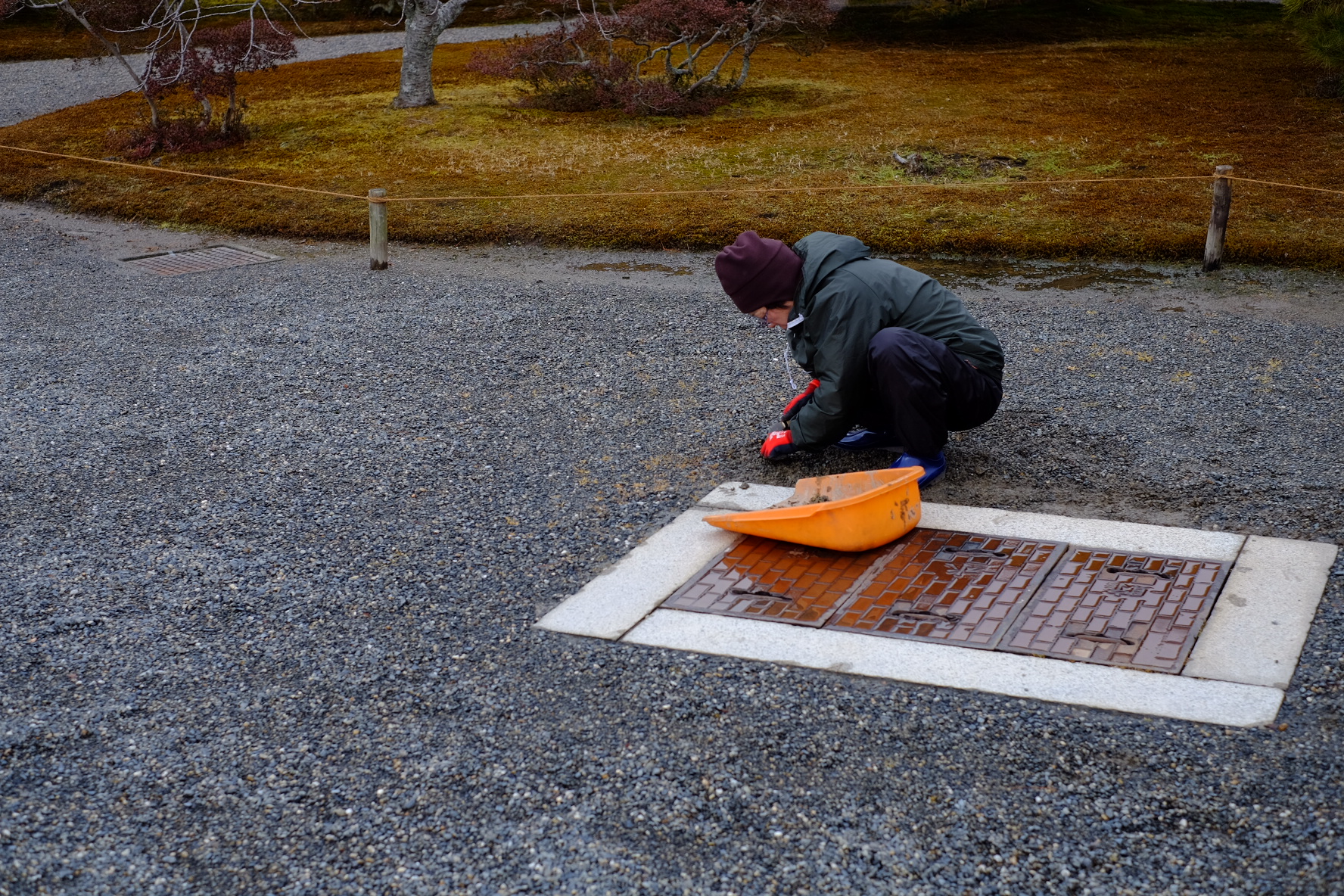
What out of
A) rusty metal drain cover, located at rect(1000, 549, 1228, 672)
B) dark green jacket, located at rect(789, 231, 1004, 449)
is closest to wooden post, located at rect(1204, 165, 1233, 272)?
dark green jacket, located at rect(789, 231, 1004, 449)

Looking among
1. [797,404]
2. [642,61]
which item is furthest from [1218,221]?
[642,61]

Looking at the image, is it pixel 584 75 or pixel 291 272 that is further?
pixel 584 75

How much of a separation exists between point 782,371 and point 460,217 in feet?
16.0

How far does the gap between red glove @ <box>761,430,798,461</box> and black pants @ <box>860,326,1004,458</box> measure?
44cm

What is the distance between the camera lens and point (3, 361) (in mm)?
7027

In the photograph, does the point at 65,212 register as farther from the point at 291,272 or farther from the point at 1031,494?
the point at 1031,494

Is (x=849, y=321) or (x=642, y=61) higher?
(x=642, y=61)

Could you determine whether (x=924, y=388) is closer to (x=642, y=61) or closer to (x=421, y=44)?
(x=642, y=61)

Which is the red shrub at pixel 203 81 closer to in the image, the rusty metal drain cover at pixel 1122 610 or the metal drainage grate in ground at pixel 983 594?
the metal drainage grate in ground at pixel 983 594

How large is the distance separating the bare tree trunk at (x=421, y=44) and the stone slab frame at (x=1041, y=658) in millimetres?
11378

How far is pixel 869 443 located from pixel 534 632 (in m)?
2.03

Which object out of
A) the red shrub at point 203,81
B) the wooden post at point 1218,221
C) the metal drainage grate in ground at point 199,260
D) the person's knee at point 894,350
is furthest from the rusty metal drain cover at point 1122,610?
the red shrub at point 203,81

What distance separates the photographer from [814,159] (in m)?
11.9

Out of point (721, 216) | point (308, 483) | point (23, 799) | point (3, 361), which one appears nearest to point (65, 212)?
point (3, 361)
